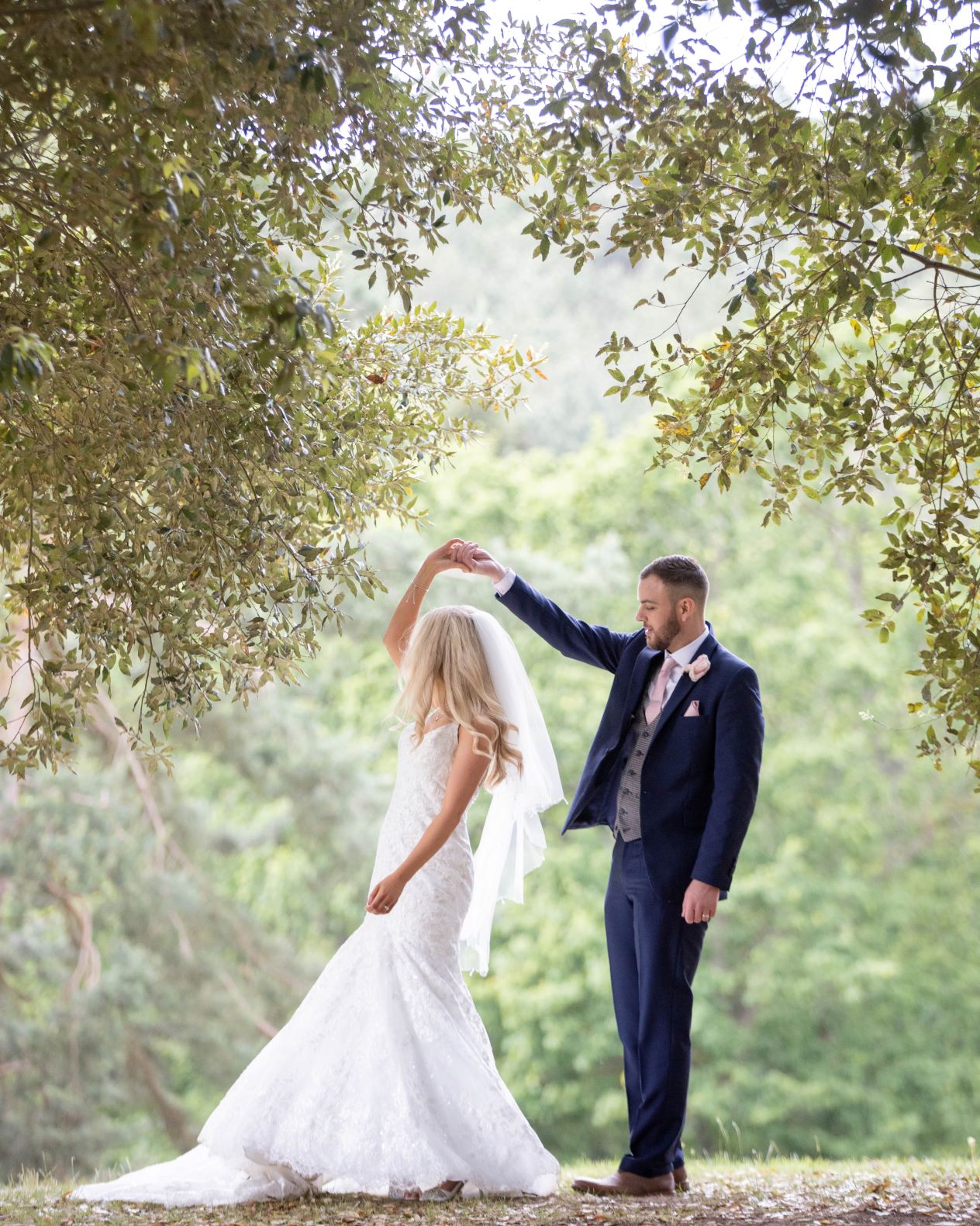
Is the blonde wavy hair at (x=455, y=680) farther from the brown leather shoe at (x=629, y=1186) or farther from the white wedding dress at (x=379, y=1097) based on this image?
the brown leather shoe at (x=629, y=1186)

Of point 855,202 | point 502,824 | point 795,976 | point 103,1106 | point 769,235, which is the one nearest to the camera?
point 855,202

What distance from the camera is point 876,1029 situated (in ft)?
48.6

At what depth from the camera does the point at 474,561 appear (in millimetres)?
4656

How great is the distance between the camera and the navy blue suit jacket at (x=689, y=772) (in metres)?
4.23

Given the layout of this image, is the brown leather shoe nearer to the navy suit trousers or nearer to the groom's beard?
the navy suit trousers

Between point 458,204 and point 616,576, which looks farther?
point 616,576

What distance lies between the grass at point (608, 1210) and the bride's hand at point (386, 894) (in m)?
0.84

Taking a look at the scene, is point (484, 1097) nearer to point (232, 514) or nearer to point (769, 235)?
point (232, 514)

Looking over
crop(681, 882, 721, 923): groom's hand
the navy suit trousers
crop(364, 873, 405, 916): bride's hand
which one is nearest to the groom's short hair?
the navy suit trousers

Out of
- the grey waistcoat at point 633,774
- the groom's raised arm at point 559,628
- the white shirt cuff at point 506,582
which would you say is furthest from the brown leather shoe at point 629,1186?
the white shirt cuff at point 506,582

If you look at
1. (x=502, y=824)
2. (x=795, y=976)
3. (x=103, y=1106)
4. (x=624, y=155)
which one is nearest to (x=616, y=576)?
(x=795, y=976)

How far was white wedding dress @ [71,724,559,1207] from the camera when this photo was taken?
12.9ft

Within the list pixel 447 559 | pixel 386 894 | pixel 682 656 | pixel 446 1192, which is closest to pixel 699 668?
pixel 682 656

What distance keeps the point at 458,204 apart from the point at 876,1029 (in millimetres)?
12935
